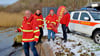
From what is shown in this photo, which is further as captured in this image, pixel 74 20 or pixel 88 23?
pixel 74 20

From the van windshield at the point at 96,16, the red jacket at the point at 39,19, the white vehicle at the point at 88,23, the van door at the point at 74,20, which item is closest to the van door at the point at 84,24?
the white vehicle at the point at 88,23

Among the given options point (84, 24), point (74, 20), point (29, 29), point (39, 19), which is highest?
point (39, 19)

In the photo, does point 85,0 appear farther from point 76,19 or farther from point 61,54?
point 61,54

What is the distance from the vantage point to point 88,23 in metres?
7.27

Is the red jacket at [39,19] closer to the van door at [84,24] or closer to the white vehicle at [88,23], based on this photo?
the white vehicle at [88,23]

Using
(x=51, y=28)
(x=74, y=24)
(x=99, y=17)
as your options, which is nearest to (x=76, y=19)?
(x=74, y=24)

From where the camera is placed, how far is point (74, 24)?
28.9ft

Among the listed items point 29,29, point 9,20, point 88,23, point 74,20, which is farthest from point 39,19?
point 9,20

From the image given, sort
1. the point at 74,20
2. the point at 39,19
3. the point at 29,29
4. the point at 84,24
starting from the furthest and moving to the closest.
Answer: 1. the point at 74,20
2. the point at 84,24
3. the point at 39,19
4. the point at 29,29

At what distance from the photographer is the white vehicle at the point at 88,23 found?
6.74 m

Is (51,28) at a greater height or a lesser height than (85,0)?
lesser

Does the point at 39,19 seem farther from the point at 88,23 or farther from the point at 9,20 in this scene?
the point at 9,20

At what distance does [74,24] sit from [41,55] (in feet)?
14.7

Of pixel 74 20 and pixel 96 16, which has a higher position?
pixel 96 16
